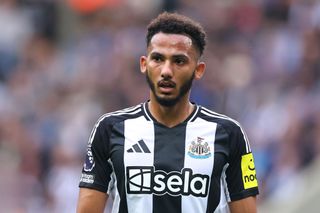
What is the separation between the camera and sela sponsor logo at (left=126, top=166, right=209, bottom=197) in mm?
7156

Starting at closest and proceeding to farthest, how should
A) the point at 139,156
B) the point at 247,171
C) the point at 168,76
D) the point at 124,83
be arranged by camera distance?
the point at 168,76
the point at 139,156
the point at 247,171
the point at 124,83

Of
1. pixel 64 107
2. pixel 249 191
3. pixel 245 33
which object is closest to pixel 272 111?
pixel 245 33

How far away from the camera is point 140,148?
7297mm

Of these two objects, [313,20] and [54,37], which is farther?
[54,37]

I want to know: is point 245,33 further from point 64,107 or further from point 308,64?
point 64,107

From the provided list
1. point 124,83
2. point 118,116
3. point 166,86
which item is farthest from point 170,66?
point 124,83

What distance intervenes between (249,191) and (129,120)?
2.75 ft

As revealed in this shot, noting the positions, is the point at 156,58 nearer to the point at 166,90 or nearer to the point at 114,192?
the point at 166,90

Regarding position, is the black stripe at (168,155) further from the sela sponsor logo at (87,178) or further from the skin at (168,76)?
the sela sponsor logo at (87,178)

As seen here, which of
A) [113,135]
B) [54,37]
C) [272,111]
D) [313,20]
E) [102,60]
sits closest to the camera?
[113,135]

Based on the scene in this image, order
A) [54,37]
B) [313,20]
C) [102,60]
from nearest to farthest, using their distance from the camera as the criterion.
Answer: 1. [313,20]
2. [102,60]
3. [54,37]

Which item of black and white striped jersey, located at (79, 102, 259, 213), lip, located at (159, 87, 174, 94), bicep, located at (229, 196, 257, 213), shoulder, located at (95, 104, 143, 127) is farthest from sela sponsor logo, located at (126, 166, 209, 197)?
lip, located at (159, 87, 174, 94)

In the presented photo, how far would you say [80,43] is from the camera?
15367 mm

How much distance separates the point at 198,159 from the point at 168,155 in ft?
0.59
